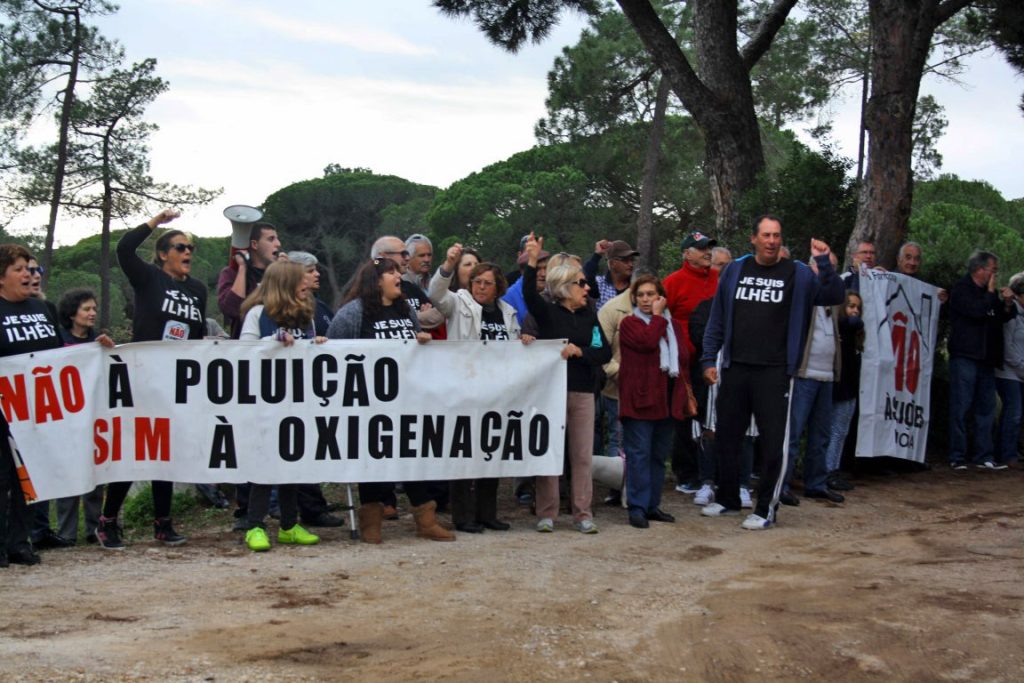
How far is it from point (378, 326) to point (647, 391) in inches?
79.4

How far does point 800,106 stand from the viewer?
4144cm

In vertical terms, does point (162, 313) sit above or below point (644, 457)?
above

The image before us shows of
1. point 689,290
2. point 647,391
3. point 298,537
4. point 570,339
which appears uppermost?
point 689,290

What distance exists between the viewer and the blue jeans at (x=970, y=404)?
12.5 m

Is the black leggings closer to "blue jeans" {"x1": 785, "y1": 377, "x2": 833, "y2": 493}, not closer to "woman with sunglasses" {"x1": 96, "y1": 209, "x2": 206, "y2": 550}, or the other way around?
"woman with sunglasses" {"x1": 96, "y1": 209, "x2": 206, "y2": 550}

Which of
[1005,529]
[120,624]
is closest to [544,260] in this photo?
[1005,529]

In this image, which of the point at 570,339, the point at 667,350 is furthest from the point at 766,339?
the point at 570,339

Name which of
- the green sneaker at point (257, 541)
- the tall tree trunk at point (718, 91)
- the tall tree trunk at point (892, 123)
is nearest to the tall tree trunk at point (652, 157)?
the tall tree trunk at point (718, 91)

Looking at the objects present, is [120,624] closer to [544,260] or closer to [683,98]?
[544,260]

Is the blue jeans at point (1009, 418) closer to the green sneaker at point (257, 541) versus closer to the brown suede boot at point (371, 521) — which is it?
the brown suede boot at point (371, 521)

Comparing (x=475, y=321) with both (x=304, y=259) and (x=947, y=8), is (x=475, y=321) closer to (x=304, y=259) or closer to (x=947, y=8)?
(x=304, y=259)

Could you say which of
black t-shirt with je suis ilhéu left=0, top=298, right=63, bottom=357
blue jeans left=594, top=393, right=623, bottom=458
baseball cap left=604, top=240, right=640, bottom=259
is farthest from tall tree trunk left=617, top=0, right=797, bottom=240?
black t-shirt with je suis ilhéu left=0, top=298, right=63, bottom=357

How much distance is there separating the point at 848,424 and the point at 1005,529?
7.09ft

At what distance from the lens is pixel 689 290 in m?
10.6
